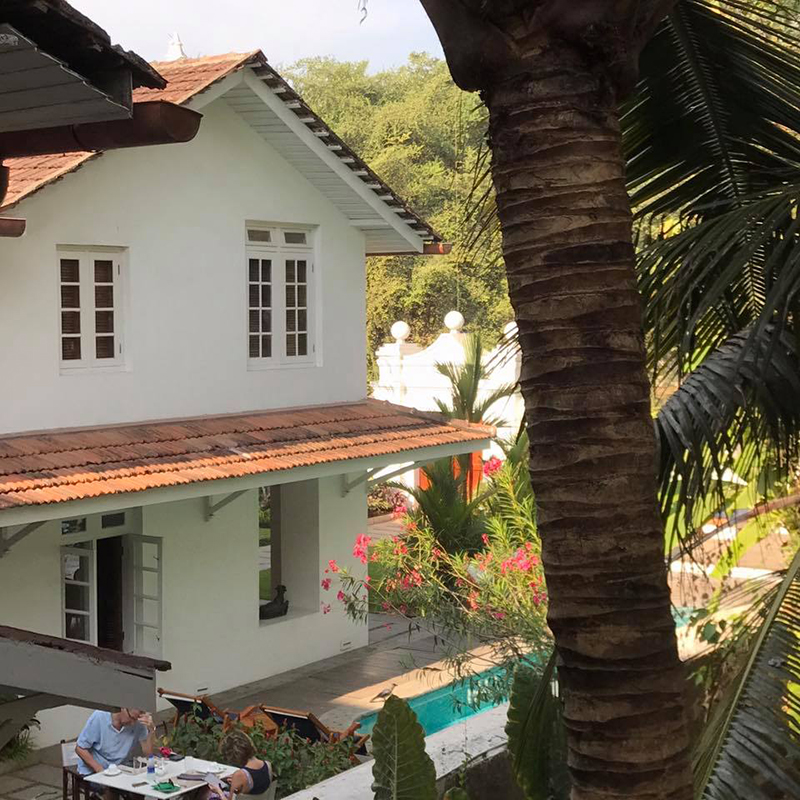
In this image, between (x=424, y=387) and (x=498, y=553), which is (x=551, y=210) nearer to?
(x=498, y=553)

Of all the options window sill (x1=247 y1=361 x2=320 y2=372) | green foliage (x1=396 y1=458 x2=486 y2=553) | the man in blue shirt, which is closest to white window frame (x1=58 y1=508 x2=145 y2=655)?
window sill (x1=247 y1=361 x2=320 y2=372)

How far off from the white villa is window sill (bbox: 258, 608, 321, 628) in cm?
6

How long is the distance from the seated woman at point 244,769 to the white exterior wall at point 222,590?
11.4ft

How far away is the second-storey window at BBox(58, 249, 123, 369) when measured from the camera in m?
13.0

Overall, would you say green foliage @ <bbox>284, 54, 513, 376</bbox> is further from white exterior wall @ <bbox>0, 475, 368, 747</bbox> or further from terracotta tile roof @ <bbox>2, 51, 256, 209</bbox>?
terracotta tile roof @ <bbox>2, 51, 256, 209</bbox>

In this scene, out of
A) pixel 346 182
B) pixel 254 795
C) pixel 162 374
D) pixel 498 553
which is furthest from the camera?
pixel 346 182

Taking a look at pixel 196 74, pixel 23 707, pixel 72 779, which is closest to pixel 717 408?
Result: pixel 23 707

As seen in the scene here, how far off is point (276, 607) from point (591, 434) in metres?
13.4

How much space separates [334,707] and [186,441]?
3486mm

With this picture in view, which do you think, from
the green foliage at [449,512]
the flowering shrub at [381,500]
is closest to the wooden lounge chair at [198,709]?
the green foliage at [449,512]

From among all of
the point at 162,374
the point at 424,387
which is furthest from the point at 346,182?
the point at 424,387

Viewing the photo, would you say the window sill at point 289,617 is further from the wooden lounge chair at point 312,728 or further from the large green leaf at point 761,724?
the large green leaf at point 761,724

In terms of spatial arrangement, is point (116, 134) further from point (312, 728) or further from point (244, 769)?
point (312, 728)

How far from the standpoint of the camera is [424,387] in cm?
2664
